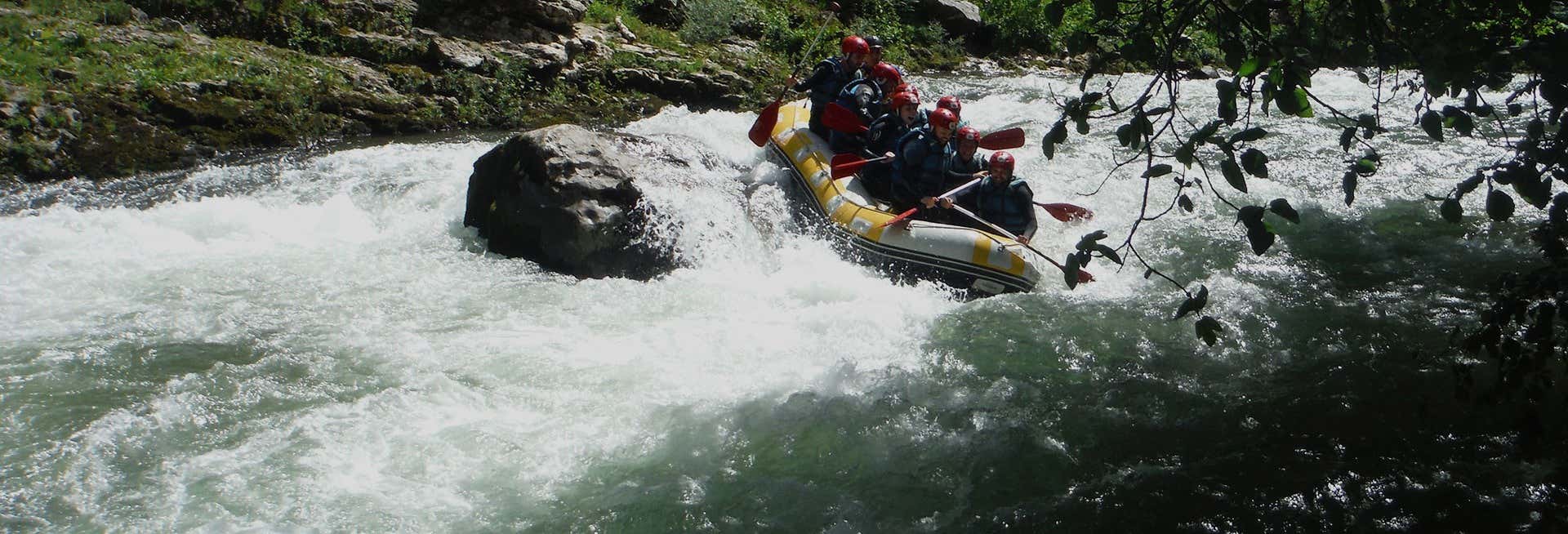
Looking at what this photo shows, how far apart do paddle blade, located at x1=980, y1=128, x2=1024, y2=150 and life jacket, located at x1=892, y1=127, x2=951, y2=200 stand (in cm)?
64

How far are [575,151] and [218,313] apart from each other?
2.49m

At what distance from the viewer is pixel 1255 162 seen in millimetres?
2535

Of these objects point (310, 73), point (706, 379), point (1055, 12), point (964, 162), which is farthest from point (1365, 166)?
point (310, 73)

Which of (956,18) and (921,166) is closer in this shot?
(921,166)

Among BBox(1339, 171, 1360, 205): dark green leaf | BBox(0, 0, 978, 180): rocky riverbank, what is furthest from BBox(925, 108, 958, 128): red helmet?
BBox(1339, 171, 1360, 205): dark green leaf

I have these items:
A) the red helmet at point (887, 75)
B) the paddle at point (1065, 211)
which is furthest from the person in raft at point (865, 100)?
the paddle at point (1065, 211)

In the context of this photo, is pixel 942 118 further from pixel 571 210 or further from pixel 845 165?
pixel 571 210

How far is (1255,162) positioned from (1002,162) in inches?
204

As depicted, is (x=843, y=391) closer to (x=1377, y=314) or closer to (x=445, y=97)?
(x=1377, y=314)

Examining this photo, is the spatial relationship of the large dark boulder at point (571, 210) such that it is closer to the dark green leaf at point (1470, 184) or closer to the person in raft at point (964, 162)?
the person in raft at point (964, 162)

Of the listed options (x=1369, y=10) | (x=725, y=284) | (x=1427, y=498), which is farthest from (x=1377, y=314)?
(x=1369, y=10)

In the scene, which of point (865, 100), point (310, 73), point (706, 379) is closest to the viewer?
point (706, 379)

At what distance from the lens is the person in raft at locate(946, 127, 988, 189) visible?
8.09 metres

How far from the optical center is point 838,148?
8.95 meters
